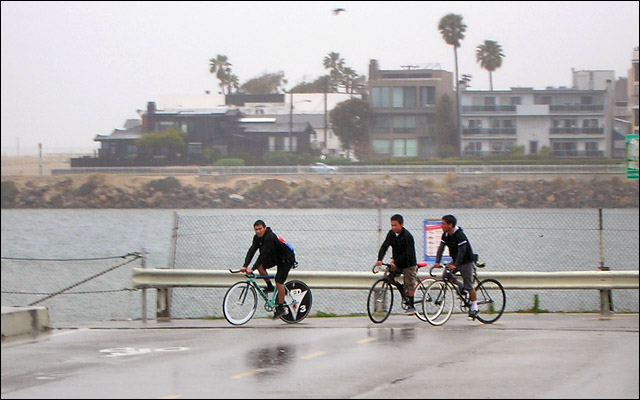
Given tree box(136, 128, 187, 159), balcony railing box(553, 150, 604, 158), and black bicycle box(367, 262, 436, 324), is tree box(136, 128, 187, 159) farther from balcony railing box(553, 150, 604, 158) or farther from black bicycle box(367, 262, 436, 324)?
black bicycle box(367, 262, 436, 324)

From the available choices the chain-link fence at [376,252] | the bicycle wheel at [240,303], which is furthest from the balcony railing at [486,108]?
the bicycle wheel at [240,303]

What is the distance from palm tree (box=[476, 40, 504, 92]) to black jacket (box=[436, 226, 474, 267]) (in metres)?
97.9

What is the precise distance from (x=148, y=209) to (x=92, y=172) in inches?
295

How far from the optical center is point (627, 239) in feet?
239

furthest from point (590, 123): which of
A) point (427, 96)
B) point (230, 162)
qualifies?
point (230, 162)

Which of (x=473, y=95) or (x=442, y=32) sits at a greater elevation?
(x=442, y=32)

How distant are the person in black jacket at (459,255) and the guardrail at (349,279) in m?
1.12

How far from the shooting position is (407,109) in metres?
104

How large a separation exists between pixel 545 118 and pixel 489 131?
22.2 feet

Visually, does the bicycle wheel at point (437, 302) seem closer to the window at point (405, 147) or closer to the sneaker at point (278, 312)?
the sneaker at point (278, 312)

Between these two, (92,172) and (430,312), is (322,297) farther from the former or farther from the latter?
(92,172)

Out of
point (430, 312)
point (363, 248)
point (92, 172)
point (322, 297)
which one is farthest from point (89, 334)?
point (92, 172)

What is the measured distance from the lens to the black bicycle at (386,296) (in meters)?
14.7

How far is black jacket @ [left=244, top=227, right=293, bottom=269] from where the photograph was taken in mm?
14727
